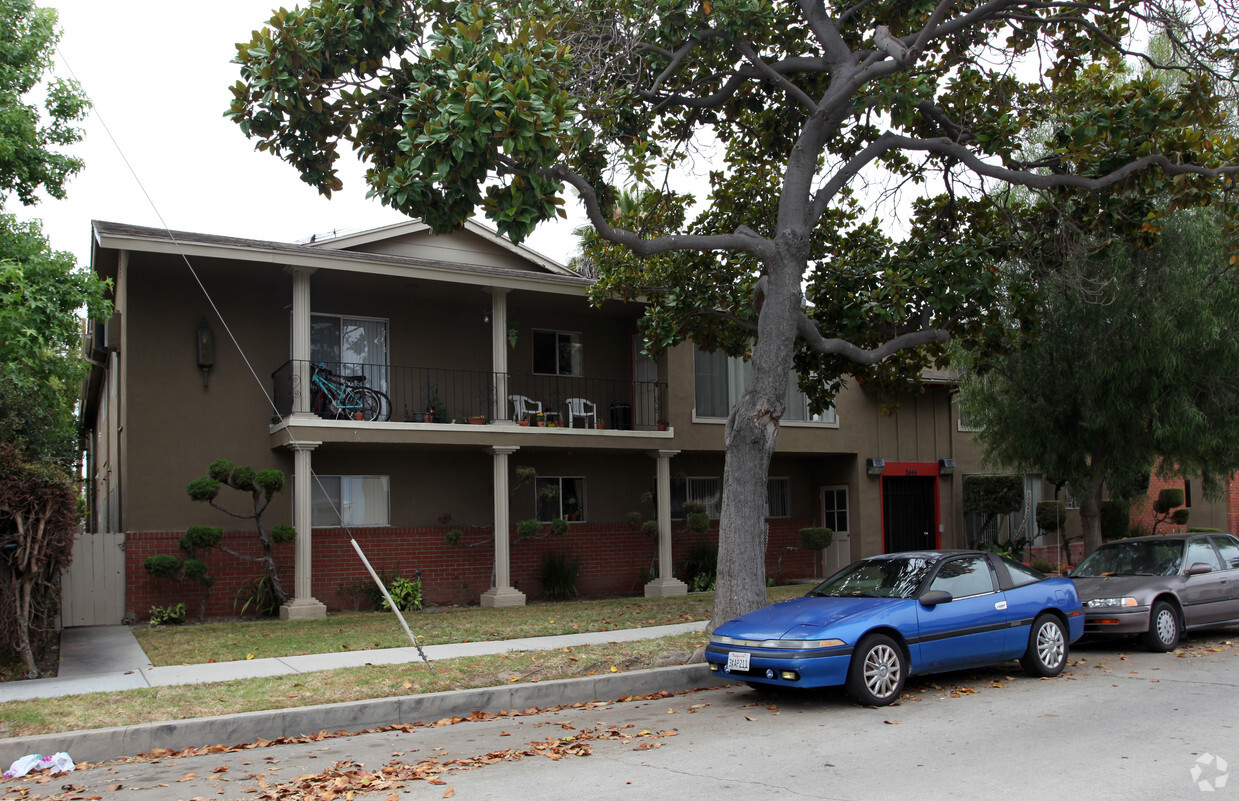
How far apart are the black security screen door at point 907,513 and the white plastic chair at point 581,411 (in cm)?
759

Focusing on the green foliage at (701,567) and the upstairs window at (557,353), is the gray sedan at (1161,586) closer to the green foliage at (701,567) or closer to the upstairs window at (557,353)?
the green foliage at (701,567)

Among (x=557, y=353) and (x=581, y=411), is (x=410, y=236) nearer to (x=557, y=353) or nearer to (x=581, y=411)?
(x=557, y=353)

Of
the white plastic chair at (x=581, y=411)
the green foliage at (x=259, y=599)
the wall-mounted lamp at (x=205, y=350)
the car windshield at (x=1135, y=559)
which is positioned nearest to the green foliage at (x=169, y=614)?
the green foliage at (x=259, y=599)

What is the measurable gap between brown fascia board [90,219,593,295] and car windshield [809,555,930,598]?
356 inches

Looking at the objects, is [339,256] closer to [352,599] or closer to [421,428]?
[421,428]

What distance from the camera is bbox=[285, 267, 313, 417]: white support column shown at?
51.1 ft

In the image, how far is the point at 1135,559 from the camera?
12461mm

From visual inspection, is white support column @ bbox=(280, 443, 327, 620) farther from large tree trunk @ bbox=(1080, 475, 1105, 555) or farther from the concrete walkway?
large tree trunk @ bbox=(1080, 475, 1105, 555)

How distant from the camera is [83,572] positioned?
14.9 metres

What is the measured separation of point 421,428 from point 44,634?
21.4ft

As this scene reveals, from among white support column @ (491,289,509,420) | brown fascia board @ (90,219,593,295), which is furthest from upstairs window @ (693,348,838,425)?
white support column @ (491,289,509,420)

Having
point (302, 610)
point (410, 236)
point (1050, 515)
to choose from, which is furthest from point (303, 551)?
point (1050, 515)

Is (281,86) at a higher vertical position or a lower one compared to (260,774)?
higher

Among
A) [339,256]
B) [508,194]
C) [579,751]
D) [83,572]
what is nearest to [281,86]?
[508,194]
